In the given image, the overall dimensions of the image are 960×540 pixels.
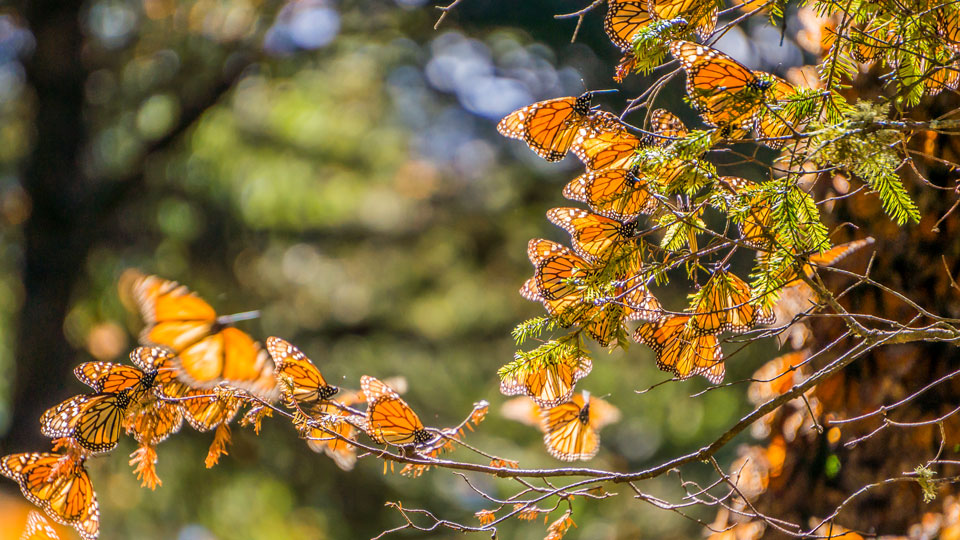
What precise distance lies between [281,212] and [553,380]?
1.87 m

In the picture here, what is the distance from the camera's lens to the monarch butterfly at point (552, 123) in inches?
19.4

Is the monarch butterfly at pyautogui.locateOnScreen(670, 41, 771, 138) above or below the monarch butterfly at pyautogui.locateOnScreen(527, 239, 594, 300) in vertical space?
above

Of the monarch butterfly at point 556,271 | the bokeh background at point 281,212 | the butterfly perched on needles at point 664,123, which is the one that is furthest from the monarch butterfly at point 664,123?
the bokeh background at point 281,212

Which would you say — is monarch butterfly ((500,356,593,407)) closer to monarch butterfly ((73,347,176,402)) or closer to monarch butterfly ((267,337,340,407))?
monarch butterfly ((267,337,340,407))

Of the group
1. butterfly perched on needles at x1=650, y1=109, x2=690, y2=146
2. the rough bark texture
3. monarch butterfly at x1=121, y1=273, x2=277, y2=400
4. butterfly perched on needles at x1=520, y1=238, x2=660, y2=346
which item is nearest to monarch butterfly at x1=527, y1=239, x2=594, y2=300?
butterfly perched on needles at x1=520, y1=238, x2=660, y2=346

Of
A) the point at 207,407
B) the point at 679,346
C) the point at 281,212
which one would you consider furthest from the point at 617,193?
the point at 281,212

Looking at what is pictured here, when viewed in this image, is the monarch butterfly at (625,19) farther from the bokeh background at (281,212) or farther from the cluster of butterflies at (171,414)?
the bokeh background at (281,212)

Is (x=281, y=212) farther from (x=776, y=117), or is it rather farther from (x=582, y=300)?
(x=776, y=117)

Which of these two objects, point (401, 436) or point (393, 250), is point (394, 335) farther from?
point (401, 436)

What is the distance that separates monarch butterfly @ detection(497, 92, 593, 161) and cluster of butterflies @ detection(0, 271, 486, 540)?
0.22 metres

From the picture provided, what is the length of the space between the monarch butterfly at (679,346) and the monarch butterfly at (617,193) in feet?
0.29

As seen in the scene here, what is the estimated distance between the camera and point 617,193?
0.44 m

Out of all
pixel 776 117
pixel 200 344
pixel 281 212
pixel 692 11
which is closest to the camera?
pixel 776 117

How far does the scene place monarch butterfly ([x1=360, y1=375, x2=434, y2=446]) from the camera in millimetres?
492
